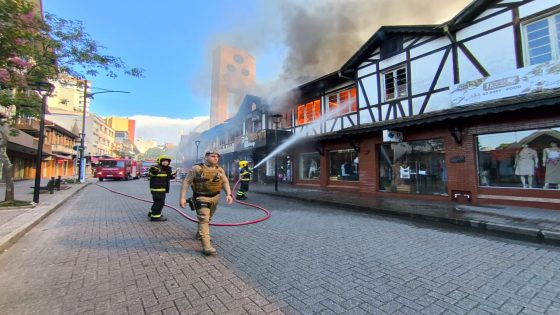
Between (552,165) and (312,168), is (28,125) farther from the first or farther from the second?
(552,165)

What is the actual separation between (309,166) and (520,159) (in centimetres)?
1032

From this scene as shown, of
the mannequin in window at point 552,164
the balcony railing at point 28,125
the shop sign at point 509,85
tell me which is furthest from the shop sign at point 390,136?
the balcony railing at point 28,125

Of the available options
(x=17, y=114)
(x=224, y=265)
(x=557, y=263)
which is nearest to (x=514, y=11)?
(x=557, y=263)

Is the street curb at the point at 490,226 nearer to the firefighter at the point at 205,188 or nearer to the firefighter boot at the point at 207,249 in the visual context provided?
the firefighter at the point at 205,188

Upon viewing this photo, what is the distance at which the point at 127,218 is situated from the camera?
25.1 ft

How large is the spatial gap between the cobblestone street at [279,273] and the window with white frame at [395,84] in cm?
732

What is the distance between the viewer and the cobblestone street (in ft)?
9.35

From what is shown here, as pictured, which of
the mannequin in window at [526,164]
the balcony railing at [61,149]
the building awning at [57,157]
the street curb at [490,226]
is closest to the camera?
the street curb at [490,226]

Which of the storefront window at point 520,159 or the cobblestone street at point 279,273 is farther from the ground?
the storefront window at point 520,159

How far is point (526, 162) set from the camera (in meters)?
8.66

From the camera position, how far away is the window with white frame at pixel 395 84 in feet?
39.1

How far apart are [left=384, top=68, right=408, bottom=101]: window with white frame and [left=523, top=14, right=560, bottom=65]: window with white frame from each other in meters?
3.95

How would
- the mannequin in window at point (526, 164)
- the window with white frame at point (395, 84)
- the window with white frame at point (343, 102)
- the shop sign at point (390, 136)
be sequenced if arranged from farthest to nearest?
1. the window with white frame at point (343, 102)
2. the window with white frame at point (395, 84)
3. the shop sign at point (390, 136)
4. the mannequin in window at point (526, 164)

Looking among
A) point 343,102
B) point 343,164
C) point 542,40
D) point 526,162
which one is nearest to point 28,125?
point 343,102
